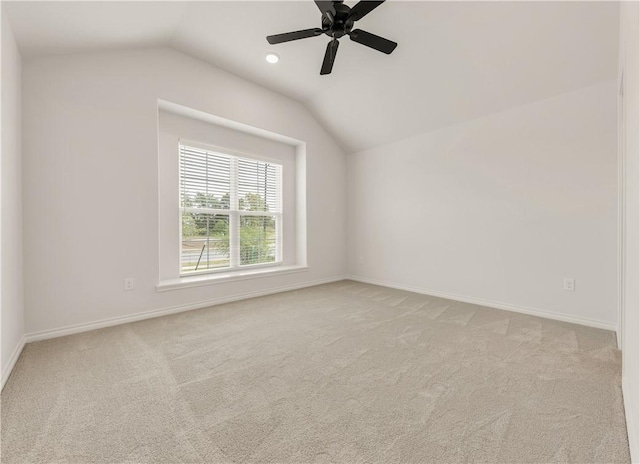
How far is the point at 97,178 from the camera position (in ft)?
9.27

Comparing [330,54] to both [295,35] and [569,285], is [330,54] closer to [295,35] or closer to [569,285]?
[295,35]

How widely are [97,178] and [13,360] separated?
1.65m

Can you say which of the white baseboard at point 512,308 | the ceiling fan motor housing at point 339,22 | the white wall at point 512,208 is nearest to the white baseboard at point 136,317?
the white baseboard at point 512,308

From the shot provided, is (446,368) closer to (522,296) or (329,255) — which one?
(522,296)

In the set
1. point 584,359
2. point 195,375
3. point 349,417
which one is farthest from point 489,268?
point 195,375

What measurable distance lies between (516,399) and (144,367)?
96.6 inches

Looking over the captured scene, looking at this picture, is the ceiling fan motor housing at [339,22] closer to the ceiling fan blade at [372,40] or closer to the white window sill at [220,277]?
the ceiling fan blade at [372,40]

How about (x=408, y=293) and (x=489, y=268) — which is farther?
(x=408, y=293)

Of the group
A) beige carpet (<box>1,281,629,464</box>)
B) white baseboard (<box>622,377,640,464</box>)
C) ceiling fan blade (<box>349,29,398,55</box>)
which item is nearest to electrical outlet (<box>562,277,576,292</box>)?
beige carpet (<box>1,281,629,464</box>)

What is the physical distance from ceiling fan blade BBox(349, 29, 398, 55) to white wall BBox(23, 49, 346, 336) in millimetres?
2022

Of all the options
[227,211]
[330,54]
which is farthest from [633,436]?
[227,211]

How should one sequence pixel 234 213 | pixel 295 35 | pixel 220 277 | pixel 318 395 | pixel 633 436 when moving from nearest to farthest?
1. pixel 633 436
2. pixel 318 395
3. pixel 295 35
4. pixel 220 277
5. pixel 234 213

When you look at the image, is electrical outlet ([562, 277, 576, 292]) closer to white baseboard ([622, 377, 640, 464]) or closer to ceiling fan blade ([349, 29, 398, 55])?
white baseboard ([622, 377, 640, 464])

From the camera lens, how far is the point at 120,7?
2326 millimetres
